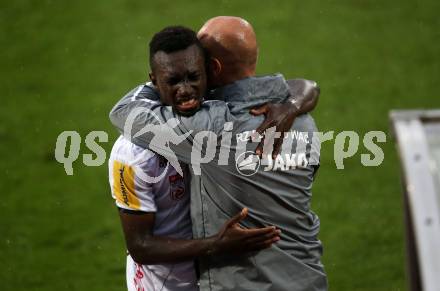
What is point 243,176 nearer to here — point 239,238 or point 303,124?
point 239,238

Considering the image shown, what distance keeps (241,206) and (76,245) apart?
3.43m

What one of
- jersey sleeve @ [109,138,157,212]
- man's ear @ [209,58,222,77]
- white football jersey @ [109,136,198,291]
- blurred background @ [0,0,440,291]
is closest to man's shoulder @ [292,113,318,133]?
man's ear @ [209,58,222,77]

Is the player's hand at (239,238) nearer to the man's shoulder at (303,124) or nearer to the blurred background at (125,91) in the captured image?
the man's shoulder at (303,124)

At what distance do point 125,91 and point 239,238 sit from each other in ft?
19.5

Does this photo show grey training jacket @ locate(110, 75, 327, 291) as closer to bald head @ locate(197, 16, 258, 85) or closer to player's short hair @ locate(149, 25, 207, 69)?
bald head @ locate(197, 16, 258, 85)

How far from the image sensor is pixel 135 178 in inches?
170

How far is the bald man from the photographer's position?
4215 mm

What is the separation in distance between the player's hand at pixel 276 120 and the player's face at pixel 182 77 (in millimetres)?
264

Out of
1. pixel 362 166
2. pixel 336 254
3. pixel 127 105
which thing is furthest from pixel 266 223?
pixel 362 166

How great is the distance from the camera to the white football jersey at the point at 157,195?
4.32 m

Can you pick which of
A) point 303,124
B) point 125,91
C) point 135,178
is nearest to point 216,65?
point 303,124

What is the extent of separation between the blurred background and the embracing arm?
254cm

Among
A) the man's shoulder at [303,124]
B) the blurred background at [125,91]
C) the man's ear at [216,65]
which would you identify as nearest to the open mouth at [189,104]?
the man's ear at [216,65]

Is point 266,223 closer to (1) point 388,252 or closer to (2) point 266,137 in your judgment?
(2) point 266,137
